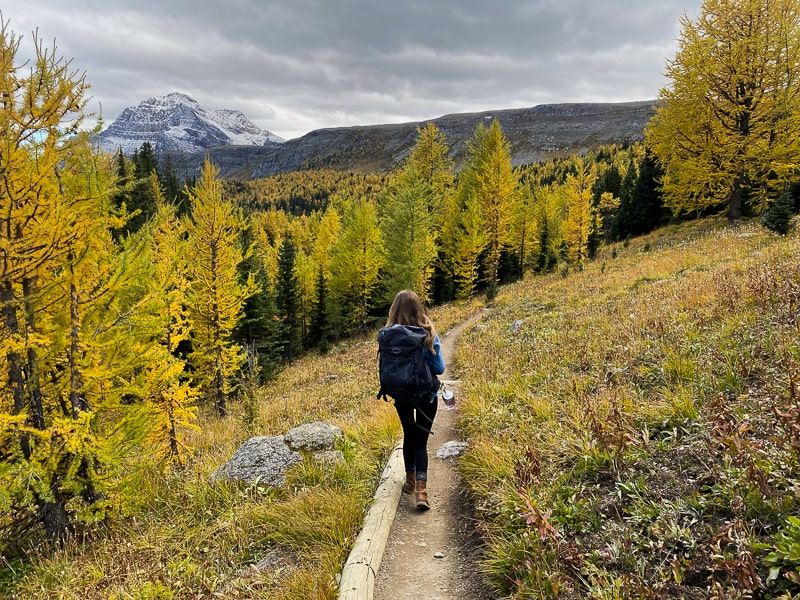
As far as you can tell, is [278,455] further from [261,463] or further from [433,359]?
[433,359]

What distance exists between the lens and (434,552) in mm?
4078

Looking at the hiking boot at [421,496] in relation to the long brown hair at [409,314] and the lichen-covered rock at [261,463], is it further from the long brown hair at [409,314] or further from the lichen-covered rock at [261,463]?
the lichen-covered rock at [261,463]

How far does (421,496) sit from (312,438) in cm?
228

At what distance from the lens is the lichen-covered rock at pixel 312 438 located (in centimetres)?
626

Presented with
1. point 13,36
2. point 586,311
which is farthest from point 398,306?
point 586,311

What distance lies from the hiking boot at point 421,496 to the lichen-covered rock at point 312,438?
6.64 ft

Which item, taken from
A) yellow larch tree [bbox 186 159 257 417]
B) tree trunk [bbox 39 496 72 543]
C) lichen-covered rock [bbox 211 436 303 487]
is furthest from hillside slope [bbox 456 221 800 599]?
yellow larch tree [bbox 186 159 257 417]

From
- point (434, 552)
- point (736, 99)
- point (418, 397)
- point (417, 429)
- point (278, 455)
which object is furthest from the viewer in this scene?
point (736, 99)

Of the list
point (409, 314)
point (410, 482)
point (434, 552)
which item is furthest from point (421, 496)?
point (409, 314)

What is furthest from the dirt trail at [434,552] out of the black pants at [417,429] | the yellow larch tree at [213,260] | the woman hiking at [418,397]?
the yellow larch tree at [213,260]

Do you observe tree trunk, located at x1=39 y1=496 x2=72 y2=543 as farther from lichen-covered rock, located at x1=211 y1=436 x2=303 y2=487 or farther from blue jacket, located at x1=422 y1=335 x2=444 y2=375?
blue jacket, located at x1=422 y1=335 x2=444 y2=375

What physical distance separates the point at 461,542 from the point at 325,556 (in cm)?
135

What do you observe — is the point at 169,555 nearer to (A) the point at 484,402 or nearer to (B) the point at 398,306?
(B) the point at 398,306

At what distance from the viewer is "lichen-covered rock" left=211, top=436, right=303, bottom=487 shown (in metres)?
5.61
